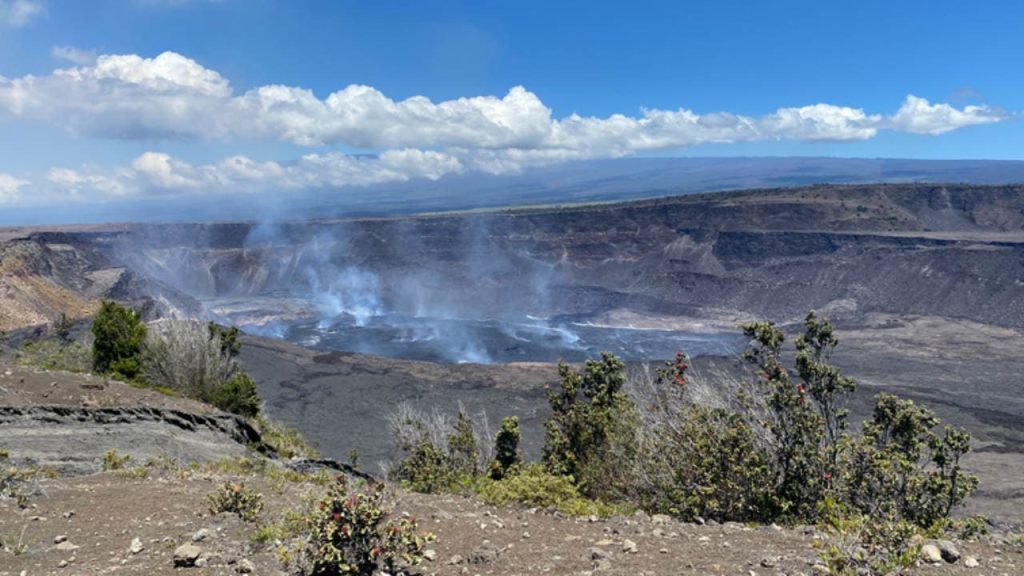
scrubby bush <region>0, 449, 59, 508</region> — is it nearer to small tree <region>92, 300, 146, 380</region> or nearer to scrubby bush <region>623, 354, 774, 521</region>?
scrubby bush <region>623, 354, 774, 521</region>

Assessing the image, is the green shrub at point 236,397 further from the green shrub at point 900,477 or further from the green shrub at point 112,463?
the green shrub at point 900,477

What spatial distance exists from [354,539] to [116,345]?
61.6 feet

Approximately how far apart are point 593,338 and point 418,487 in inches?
2052

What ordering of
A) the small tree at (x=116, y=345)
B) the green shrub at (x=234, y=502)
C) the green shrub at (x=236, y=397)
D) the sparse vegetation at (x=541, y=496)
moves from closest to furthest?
the green shrub at (x=234, y=502) → the sparse vegetation at (x=541, y=496) → the small tree at (x=116, y=345) → the green shrub at (x=236, y=397)

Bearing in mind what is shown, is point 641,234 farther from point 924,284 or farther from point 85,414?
point 85,414

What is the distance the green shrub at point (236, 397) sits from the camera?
67.3 feet

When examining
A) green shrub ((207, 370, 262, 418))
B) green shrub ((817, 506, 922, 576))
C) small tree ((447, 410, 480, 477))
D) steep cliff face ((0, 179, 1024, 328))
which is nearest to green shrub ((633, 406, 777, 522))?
green shrub ((817, 506, 922, 576))

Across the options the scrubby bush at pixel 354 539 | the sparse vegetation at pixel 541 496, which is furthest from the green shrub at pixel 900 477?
the scrubby bush at pixel 354 539

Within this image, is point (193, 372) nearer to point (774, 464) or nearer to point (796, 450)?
point (774, 464)

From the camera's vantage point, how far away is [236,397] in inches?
821

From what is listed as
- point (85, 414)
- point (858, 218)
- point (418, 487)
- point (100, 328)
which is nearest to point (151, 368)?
point (100, 328)

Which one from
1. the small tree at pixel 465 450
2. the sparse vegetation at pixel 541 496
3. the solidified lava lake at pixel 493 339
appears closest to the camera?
the sparse vegetation at pixel 541 496

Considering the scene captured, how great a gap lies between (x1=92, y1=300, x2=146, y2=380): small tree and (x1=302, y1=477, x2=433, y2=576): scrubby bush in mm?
17546

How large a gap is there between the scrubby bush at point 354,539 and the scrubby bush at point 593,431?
18.2ft
